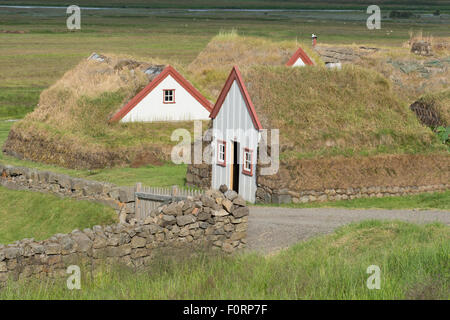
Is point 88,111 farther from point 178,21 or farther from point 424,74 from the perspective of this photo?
point 178,21

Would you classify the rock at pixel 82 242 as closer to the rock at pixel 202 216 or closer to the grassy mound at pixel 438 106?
the rock at pixel 202 216

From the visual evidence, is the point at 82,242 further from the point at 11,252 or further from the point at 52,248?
the point at 11,252

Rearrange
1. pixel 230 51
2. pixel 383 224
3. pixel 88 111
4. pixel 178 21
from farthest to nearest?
1. pixel 178 21
2. pixel 230 51
3. pixel 88 111
4. pixel 383 224

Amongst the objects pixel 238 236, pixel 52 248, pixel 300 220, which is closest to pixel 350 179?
pixel 300 220

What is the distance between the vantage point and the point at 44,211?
1244 inches

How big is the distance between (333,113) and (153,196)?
31.9 ft

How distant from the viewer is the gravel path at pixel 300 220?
22844 millimetres

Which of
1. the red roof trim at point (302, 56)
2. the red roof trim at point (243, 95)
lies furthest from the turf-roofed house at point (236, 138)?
the red roof trim at point (302, 56)

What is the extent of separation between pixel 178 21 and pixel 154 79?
151171 millimetres

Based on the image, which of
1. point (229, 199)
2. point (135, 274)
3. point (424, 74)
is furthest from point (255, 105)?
point (424, 74)

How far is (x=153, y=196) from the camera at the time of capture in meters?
27.9

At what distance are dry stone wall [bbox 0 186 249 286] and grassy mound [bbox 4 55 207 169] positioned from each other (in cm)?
2011

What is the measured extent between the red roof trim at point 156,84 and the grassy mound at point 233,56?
718cm

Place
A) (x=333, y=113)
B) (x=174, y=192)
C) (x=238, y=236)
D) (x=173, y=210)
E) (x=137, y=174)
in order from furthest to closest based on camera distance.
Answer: (x=137, y=174) → (x=333, y=113) → (x=174, y=192) → (x=238, y=236) → (x=173, y=210)
